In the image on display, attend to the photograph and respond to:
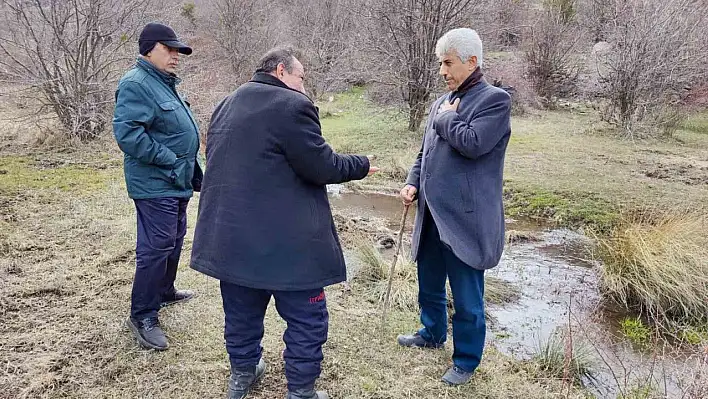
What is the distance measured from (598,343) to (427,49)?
8550mm

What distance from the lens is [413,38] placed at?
439 inches

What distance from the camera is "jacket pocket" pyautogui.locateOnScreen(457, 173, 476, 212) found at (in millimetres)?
2443

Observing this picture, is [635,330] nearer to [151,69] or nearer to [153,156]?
[153,156]

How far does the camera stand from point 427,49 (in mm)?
11148

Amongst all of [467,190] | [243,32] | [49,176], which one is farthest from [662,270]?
[243,32]

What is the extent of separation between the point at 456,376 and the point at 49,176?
5.92m

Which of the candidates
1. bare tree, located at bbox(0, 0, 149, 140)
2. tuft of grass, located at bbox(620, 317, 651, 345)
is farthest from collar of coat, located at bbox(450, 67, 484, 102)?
bare tree, located at bbox(0, 0, 149, 140)

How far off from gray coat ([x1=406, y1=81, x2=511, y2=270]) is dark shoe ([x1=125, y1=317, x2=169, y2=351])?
5.13 feet

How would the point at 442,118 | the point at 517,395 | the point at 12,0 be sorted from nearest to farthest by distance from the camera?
the point at 442,118 → the point at 517,395 → the point at 12,0

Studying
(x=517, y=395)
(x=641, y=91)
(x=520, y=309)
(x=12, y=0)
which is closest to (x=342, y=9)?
(x=641, y=91)

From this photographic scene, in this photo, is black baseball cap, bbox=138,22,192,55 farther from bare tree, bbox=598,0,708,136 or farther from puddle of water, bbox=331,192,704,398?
bare tree, bbox=598,0,708,136

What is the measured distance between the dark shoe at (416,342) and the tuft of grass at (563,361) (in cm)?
60

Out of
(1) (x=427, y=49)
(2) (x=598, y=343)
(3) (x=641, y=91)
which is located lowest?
(2) (x=598, y=343)

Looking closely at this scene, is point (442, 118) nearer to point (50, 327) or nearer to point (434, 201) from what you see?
point (434, 201)
